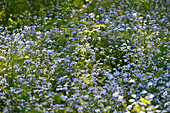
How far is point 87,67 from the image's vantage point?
18.7 ft

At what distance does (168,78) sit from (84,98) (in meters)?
1.81

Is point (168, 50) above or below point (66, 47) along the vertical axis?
below

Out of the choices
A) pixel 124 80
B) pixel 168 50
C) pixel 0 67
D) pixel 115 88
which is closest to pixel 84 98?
pixel 115 88

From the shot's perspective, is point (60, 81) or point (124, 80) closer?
point (124, 80)

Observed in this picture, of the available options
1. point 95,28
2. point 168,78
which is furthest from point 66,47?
point 168,78

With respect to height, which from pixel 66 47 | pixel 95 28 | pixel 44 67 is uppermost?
pixel 95 28

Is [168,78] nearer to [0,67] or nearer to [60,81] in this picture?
[60,81]

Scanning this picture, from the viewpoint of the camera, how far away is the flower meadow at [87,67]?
4.44m

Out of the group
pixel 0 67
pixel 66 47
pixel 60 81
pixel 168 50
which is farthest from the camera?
pixel 66 47

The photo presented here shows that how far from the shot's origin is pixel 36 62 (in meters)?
5.73

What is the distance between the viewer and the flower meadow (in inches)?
175

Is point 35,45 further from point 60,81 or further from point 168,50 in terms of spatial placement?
point 168,50

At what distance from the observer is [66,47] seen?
6375 mm

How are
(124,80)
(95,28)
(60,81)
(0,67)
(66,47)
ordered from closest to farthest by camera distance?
(124,80) < (60,81) < (0,67) < (66,47) < (95,28)
